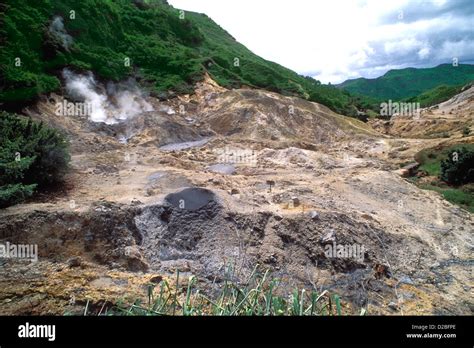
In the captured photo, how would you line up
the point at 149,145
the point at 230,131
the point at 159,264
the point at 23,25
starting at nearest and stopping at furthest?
1. the point at 159,264
2. the point at 149,145
3. the point at 23,25
4. the point at 230,131

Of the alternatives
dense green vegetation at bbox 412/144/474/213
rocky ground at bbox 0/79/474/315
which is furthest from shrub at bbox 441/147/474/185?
rocky ground at bbox 0/79/474/315

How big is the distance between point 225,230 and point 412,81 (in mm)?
146645

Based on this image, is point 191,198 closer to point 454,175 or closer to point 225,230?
point 225,230

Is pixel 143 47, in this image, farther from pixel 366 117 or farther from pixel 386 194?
pixel 386 194

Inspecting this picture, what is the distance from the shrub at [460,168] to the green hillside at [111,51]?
16312mm

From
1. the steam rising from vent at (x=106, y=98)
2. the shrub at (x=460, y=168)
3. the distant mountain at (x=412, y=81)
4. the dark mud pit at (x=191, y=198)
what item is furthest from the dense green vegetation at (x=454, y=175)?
the distant mountain at (x=412, y=81)

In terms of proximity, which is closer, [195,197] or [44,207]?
[44,207]

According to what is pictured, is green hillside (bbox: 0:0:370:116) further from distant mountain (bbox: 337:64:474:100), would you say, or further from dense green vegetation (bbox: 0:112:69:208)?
distant mountain (bbox: 337:64:474:100)

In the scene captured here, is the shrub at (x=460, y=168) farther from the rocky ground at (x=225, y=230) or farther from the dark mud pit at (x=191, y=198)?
the dark mud pit at (x=191, y=198)

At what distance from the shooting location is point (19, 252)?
25.0 feet

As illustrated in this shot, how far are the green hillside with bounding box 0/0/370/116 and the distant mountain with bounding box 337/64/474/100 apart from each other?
93399 millimetres

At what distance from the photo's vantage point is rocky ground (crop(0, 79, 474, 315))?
25.3 ft
